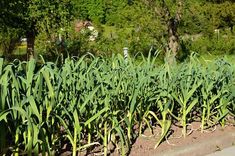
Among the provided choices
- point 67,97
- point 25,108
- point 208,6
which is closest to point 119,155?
point 67,97

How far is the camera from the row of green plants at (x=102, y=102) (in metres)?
3.77

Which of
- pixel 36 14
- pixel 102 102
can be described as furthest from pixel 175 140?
pixel 36 14

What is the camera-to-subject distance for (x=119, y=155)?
4363mm

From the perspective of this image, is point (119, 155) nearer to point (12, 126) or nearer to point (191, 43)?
point (12, 126)

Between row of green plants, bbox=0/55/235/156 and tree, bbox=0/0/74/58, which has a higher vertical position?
tree, bbox=0/0/74/58

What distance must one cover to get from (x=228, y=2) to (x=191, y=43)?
597 cm

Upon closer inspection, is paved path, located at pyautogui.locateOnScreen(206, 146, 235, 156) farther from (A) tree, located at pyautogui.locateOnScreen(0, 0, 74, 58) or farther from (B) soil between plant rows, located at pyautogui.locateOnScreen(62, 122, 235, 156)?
(A) tree, located at pyautogui.locateOnScreen(0, 0, 74, 58)

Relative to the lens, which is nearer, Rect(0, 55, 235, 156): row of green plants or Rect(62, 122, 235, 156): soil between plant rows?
Rect(0, 55, 235, 156): row of green plants

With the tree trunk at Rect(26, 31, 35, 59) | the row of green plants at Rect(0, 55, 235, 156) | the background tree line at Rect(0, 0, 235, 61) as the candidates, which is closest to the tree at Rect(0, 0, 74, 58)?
the background tree line at Rect(0, 0, 235, 61)

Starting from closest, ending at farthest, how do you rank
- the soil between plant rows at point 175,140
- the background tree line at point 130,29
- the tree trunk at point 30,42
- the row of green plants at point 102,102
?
the row of green plants at point 102,102
the soil between plant rows at point 175,140
the background tree line at point 130,29
the tree trunk at point 30,42

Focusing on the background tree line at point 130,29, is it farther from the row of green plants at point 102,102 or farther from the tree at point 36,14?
the row of green plants at point 102,102

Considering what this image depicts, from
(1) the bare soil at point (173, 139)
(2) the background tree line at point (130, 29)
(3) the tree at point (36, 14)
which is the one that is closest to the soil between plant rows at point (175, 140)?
(1) the bare soil at point (173, 139)

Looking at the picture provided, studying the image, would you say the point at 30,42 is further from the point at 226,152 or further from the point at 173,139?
the point at 226,152

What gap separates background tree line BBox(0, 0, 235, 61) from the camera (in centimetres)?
1399
